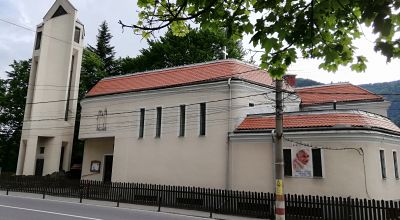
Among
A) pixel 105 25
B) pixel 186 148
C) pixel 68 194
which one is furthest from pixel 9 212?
pixel 105 25

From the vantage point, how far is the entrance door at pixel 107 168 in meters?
30.6

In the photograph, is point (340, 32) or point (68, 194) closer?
point (340, 32)

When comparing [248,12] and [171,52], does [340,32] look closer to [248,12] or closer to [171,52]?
[248,12]

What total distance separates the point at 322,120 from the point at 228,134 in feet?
19.2

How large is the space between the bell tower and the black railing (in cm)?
695

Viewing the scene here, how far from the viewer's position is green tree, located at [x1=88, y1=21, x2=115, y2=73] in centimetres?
5481

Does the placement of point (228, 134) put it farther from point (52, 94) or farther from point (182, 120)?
point (52, 94)

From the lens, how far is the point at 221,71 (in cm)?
2495

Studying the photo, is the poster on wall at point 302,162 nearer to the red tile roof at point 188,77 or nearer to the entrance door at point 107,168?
the red tile roof at point 188,77

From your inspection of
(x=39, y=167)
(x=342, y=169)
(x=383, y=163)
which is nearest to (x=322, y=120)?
(x=342, y=169)

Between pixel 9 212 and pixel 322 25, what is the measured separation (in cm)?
1590

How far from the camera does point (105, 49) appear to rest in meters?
56.4

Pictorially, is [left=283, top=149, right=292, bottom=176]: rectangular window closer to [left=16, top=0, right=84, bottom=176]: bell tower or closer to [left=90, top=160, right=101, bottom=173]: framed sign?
[left=90, top=160, right=101, bottom=173]: framed sign

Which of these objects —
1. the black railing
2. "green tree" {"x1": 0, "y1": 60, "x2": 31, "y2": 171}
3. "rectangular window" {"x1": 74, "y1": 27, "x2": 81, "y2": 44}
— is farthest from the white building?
"green tree" {"x1": 0, "y1": 60, "x2": 31, "y2": 171}
